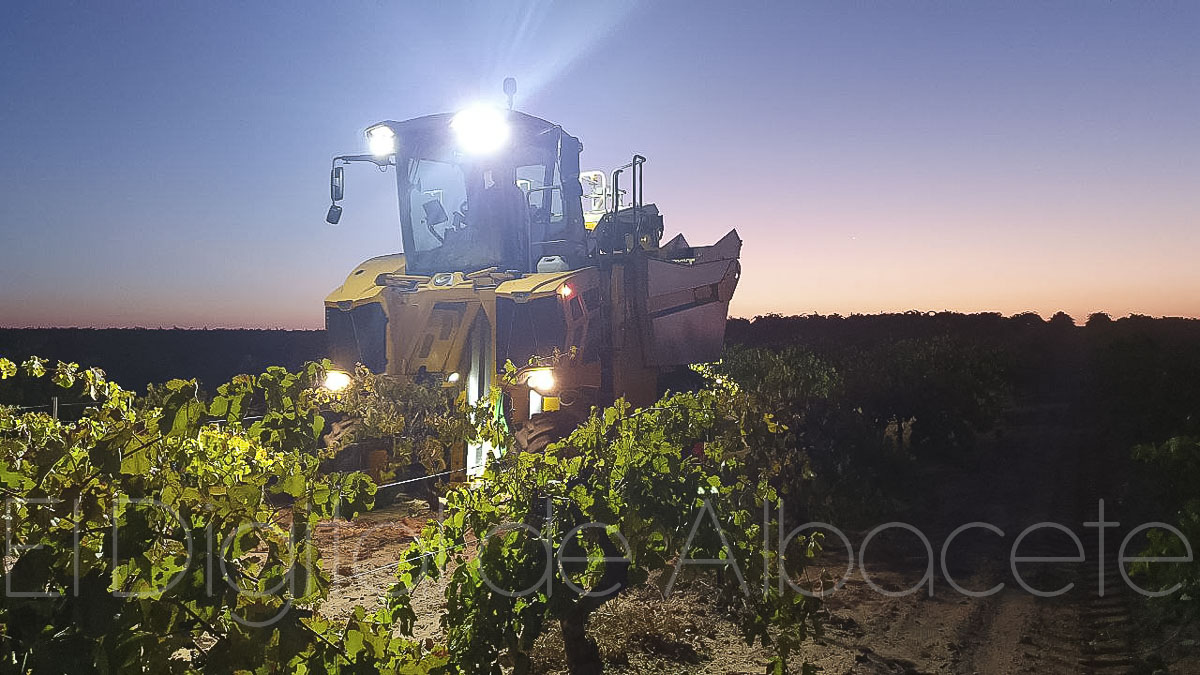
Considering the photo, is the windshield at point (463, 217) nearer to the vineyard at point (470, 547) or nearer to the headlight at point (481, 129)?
the headlight at point (481, 129)

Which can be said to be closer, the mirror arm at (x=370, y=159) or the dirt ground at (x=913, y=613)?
the dirt ground at (x=913, y=613)

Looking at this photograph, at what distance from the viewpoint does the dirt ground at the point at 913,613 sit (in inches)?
198

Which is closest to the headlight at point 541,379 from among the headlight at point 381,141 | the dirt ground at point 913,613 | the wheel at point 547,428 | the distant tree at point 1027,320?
the wheel at point 547,428

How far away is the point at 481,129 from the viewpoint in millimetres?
9141

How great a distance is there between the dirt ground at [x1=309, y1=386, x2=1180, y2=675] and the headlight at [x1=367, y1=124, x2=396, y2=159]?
4398 mm

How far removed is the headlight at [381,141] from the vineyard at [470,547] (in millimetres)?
2850

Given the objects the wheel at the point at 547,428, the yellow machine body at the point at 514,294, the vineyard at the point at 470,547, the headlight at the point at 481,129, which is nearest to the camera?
the vineyard at the point at 470,547

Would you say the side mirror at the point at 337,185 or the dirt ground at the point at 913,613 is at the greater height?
the side mirror at the point at 337,185

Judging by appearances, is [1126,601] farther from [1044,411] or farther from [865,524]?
[1044,411]

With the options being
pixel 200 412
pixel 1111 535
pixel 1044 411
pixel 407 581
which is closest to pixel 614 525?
pixel 407 581

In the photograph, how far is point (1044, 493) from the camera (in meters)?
11.0

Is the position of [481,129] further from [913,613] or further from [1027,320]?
[1027,320]

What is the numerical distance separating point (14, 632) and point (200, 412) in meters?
0.67

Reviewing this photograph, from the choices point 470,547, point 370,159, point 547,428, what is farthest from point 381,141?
point 470,547
